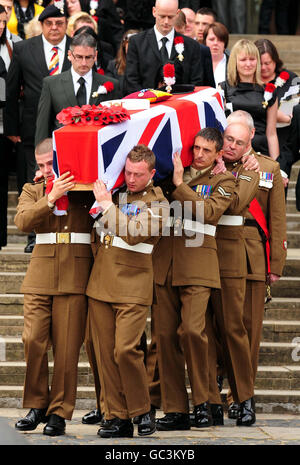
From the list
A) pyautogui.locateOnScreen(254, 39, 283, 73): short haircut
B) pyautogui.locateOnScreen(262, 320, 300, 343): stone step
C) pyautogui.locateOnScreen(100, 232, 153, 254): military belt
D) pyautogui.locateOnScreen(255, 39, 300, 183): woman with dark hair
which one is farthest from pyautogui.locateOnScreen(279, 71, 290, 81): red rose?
pyautogui.locateOnScreen(100, 232, 153, 254): military belt

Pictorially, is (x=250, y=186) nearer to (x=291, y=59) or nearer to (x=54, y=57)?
(x=54, y=57)

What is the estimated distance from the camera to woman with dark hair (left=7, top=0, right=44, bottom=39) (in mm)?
11562

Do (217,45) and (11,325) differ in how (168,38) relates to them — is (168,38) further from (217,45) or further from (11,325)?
(11,325)

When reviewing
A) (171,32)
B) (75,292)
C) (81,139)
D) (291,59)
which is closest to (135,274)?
(75,292)

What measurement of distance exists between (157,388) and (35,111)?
3.18 meters

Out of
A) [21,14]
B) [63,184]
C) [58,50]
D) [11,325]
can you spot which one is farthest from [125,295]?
[21,14]

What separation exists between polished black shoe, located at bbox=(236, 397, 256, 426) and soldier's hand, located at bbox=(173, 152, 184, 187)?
1606mm

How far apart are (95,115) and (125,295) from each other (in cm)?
111

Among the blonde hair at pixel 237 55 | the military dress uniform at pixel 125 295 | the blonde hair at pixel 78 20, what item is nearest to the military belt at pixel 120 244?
the military dress uniform at pixel 125 295

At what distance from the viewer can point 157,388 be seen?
7.91 meters

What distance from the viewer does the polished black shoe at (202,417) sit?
757cm

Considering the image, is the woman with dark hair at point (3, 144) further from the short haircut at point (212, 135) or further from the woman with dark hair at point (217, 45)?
the short haircut at point (212, 135)

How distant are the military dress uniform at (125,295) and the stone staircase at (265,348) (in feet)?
3.73

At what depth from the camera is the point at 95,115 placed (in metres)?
7.07
